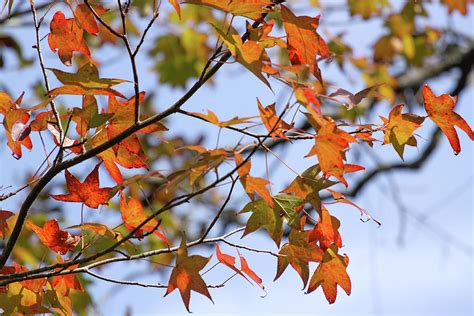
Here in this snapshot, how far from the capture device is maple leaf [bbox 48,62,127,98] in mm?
1061

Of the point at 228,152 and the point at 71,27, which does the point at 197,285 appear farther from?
the point at 71,27

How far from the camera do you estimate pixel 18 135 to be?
3.70 ft

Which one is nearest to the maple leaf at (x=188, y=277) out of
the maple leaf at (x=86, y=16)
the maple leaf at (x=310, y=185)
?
the maple leaf at (x=310, y=185)

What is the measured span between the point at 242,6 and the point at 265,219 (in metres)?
0.28

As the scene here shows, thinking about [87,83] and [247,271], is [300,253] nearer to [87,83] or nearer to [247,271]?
[247,271]

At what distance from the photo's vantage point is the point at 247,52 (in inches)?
40.9

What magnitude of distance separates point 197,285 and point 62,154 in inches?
9.8

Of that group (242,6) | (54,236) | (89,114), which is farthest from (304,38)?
(54,236)

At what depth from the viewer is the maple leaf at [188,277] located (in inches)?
44.3

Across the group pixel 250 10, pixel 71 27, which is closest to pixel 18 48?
pixel 71 27

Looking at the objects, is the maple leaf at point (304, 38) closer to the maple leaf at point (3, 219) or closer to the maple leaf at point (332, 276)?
the maple leaf at point (332, 276)

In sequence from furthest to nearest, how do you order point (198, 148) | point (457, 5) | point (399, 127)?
1. point (457, 5)
2. point (399, 127)
3. point (198, 148)

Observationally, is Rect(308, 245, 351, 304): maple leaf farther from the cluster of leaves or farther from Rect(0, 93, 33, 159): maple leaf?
Rect(0, 93, 33, 159): maple leaf

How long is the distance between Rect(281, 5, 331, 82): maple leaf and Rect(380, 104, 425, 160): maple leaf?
13 centimetres
